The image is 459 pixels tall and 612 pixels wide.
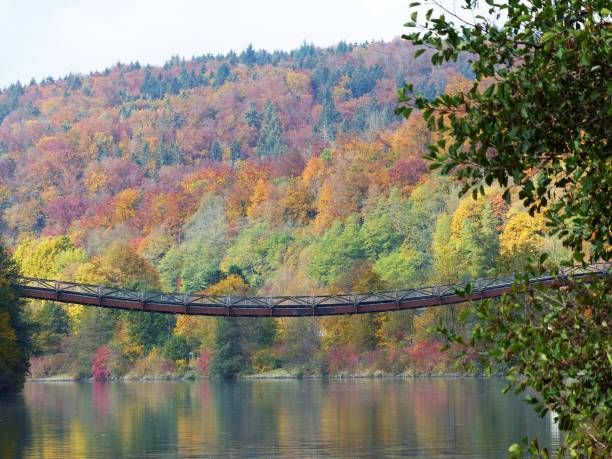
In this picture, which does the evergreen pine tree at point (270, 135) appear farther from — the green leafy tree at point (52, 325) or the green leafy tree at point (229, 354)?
the green leafy tree at point (229, 354)

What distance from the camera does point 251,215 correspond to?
129m

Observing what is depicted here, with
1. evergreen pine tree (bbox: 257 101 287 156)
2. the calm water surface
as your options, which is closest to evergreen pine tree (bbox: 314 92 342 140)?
evergreen pine tree (bbox: 257 101 287 156)

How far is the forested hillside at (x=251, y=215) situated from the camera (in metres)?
83.0

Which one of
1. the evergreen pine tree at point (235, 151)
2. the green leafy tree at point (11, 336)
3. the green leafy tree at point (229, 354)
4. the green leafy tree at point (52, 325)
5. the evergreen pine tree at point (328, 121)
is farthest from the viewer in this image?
the evergreen pine tree at point (235, 151)

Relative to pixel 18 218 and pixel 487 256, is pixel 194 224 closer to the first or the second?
pixel 18 218

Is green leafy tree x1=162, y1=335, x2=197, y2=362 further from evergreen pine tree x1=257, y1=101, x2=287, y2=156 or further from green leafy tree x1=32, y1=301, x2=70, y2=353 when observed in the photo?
evergreen pine tree x1=257, y1=101, x2=287, y2=156

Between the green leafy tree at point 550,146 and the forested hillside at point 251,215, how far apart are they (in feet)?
197

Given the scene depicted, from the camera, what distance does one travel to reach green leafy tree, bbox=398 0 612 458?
9453mm

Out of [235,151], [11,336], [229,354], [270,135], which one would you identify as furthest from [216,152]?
[11,336]

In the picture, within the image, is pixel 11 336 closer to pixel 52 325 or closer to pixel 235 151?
pixel 52 325

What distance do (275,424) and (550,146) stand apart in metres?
Result: 29.8

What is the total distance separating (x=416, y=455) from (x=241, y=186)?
359 ft

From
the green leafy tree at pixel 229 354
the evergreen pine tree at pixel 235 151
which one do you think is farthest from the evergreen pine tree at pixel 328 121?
the green leafy tree at pixel 229 354

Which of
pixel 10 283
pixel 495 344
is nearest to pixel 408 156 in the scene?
pixel 10 283
